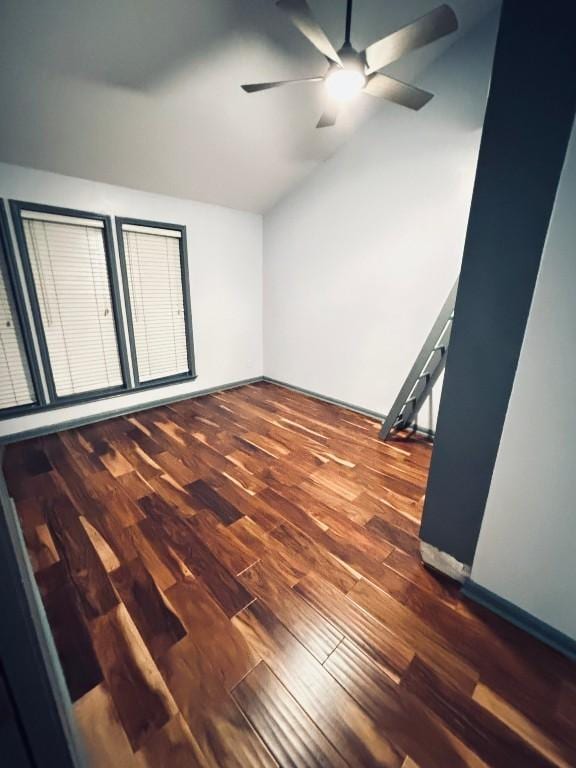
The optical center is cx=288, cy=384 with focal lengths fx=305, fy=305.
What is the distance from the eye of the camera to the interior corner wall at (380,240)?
2.62m

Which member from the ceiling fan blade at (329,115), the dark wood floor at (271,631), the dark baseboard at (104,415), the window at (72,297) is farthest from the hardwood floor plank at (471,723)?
the window at (72,297)

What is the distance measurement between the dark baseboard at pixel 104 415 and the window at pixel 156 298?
26 centimetres

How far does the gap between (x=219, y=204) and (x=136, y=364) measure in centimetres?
228

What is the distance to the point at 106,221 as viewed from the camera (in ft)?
10.3

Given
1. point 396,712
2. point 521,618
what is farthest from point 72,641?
point 521,618

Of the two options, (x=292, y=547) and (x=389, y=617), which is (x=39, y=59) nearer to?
(x=292, y=547)

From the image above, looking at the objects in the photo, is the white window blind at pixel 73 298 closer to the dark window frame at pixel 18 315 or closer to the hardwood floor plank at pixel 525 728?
the dark window frame at pixel 18 315

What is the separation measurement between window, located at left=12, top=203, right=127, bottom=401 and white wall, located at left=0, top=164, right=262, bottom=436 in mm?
158

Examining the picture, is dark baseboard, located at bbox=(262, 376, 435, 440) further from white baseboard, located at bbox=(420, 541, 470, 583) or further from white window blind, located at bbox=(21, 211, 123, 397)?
white window blind, located at bbox=(21, 211, 123, 397)

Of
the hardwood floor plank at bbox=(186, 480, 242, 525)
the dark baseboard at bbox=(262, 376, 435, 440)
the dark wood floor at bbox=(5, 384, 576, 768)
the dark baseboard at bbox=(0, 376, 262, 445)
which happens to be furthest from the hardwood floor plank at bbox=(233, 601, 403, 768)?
the dark baseboard at bbox=(0, 376, 262, 445)

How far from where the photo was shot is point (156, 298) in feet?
12.0

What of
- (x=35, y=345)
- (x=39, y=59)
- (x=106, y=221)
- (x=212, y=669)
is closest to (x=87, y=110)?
(x=39, y=59)

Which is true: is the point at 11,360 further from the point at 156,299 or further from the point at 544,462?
the point at 544,462

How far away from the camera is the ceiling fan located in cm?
152
